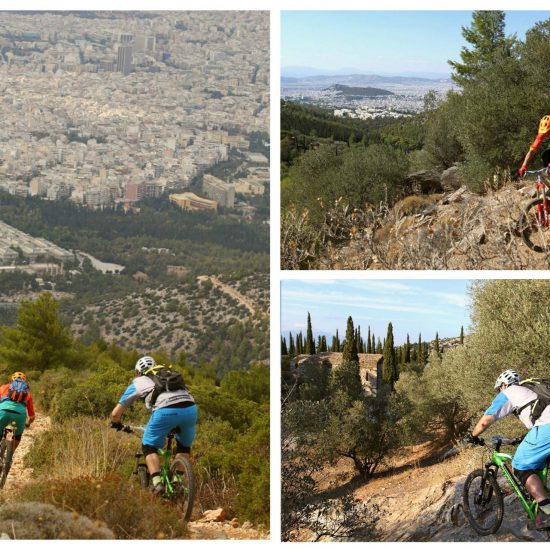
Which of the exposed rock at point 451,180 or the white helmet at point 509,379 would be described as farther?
→ the exposed rock at point 451,180

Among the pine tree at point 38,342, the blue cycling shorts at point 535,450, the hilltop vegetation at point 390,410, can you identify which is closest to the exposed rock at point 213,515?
the hilltop vegetation at point 390,410

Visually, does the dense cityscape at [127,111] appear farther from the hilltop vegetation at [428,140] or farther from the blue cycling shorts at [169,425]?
the blue cycling shorts at [169,425]

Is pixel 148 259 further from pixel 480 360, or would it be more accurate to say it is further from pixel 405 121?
pixel 480 360

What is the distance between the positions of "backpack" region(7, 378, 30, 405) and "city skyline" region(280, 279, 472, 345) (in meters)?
1.81

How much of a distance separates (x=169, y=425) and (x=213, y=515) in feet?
3.32

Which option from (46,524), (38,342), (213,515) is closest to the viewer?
(46,524)

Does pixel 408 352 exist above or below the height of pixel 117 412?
above

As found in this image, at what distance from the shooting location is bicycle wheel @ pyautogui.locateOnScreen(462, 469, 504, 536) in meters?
4.86

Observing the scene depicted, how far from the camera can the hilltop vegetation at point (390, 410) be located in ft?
17.8

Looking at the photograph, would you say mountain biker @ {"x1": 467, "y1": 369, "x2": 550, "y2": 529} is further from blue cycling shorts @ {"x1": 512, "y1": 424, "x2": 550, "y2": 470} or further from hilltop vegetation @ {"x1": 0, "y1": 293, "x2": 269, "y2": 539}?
hilltop vegetation @ {"x1": 0, "y1": 293, "x2": 269, "y2": 539}

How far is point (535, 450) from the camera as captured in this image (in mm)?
4578

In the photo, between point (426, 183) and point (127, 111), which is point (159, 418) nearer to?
point (426, 183)

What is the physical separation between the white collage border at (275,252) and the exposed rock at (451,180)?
3.14 meters

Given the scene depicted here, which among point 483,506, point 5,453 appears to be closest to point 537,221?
point 483,506
